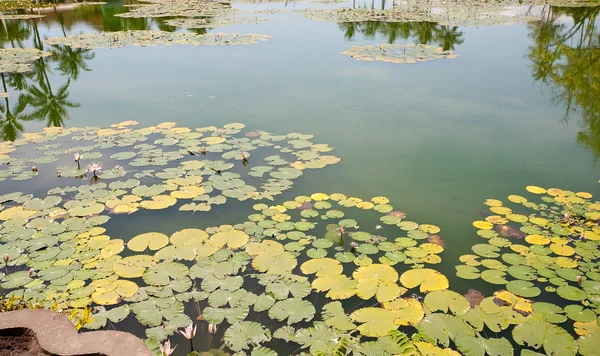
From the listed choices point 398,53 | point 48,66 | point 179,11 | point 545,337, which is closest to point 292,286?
point 545,337

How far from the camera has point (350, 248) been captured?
291 cm

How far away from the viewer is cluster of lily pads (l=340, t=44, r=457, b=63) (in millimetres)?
7802

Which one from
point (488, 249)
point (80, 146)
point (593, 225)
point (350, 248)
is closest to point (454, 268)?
point (488, 249)

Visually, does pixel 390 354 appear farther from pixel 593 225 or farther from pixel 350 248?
pixel 593 225

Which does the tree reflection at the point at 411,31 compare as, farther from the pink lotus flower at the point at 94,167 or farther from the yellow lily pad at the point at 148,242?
the yellow lily pad at the point at 148,242

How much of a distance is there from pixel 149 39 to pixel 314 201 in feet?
28.0

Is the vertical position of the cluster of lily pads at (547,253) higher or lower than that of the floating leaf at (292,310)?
higher

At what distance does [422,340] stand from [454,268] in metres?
0.73

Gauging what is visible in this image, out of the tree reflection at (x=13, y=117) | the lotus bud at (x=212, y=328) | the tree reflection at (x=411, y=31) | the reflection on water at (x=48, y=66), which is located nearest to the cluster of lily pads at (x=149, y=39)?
the reflection on water at (x=48, y=66)

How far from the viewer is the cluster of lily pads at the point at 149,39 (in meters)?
9.76

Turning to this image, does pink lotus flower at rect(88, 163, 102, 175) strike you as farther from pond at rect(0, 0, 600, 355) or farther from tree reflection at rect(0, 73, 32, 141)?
tree reflection at rect(0, 73, 32, 141)

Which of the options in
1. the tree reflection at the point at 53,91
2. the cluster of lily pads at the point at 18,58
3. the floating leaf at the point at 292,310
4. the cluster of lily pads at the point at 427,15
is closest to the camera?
the floating leaf at the point at 292,310

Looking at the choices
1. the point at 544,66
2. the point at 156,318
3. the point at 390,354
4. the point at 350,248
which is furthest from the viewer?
the point at 544,66

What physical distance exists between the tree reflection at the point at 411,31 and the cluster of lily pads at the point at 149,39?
98.4 inches
